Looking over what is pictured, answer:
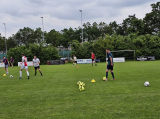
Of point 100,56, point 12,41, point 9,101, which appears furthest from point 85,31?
point 9,101

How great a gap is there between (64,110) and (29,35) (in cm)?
8519

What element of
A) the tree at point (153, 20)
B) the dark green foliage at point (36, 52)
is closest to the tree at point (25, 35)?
the dark green foliage at point (36, 52)

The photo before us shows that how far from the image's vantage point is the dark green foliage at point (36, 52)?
41938 millimetres

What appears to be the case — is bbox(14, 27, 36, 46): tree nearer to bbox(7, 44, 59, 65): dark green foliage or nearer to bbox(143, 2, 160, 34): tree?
bbox(7, 44, 59, 65): dark green foliage

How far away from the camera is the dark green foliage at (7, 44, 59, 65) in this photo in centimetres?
4194

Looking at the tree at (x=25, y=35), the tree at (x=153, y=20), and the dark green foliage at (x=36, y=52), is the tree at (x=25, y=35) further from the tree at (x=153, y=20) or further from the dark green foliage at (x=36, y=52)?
the tree at (x=153, y=20)

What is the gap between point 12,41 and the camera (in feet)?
286

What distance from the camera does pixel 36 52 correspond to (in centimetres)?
4400

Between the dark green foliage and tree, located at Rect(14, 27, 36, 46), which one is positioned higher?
tree, located at Rect(14, 27, 36, 46)

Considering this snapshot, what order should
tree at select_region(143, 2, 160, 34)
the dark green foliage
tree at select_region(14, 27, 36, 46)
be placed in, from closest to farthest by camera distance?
the dark green foliage < tree at select_region(143, 2, 160, 34) < tree at select_region(14, 27, 36, 46)

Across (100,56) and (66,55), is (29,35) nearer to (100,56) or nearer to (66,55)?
(66,55)

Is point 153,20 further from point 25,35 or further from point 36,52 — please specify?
point 25,35

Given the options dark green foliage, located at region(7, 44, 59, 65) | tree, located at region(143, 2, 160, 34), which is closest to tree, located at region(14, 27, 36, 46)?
dark green foliage, located at region(7, 44, 59, 65)

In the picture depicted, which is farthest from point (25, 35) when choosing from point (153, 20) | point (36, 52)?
point (153, 20)
